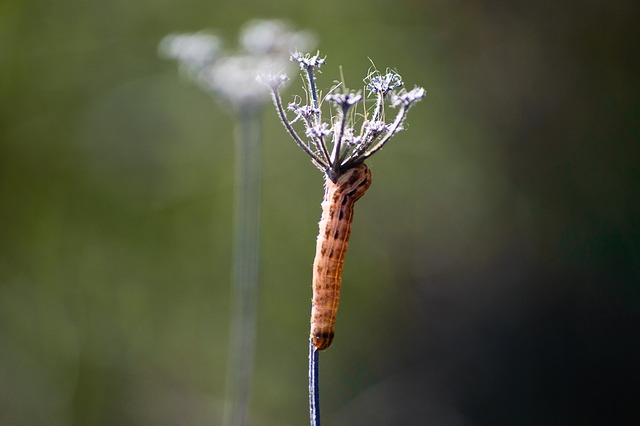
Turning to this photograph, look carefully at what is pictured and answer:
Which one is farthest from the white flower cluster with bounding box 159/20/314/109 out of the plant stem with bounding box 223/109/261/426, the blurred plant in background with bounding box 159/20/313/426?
the plant stem with bounding box 223/109/261/426

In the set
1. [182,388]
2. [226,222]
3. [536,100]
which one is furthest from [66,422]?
[536,100]

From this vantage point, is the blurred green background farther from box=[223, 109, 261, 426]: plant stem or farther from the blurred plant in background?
box=[223, 109, 261, 426]: plant stem

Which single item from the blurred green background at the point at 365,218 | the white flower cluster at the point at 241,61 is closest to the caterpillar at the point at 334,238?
the white flower cluster at the point at 241,61

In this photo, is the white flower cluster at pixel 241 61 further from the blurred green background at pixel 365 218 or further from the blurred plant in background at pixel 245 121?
the blurred green background at pixel 365 218

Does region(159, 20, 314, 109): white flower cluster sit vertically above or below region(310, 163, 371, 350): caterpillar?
above

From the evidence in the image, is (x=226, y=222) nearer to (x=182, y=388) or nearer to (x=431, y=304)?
(x=182, y=388)
